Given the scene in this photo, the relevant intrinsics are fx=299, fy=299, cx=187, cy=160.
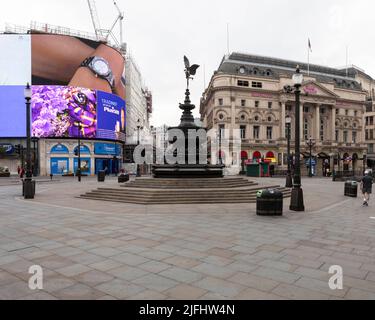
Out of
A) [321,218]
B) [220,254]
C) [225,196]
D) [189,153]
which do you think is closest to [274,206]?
[321,218]

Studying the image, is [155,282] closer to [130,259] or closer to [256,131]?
[130,259]

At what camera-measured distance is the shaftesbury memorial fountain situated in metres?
19.0

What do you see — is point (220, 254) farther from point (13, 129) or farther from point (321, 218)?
point (13, 129)

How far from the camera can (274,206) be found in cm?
1135

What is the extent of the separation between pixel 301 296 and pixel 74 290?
3.46m

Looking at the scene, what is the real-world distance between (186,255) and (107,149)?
52898 mm

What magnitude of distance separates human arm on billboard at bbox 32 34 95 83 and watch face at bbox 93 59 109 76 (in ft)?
8.02

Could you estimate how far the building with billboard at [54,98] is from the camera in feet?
164

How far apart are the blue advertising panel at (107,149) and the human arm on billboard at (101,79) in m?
10.1

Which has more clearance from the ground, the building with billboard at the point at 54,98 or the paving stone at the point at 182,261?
the building with billboard at the point at 54,98

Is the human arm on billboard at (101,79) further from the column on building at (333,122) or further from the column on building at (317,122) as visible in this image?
the column on building at (333,122)

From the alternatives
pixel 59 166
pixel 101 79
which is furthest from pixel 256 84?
pixel 59 166

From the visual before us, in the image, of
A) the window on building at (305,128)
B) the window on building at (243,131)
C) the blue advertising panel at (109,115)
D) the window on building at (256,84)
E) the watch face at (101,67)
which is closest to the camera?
the watch face at (101,67)

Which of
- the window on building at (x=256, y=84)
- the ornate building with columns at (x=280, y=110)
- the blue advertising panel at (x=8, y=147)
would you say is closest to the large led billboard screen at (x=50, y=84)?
the blue advertising panel at (x=8, y=147)
